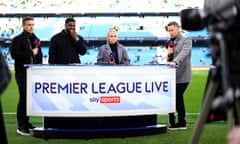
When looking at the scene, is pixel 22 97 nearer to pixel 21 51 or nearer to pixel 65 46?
pixel 21 51

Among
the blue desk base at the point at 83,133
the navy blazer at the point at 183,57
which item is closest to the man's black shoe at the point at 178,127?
the navy blazer at the point at 183,57

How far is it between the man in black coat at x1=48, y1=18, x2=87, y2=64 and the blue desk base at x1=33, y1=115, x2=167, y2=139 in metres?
1.06

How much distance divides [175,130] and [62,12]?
797 inches

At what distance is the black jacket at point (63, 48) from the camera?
6.72 meters

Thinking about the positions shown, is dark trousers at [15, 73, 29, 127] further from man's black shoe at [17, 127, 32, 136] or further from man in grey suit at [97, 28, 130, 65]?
man in grey suit at [97, 28, 130, 65]

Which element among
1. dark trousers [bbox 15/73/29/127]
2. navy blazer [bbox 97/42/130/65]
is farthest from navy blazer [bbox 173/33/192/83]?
dark trousers [bbox 15/73/29/127]

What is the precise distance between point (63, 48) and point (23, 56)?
60cm

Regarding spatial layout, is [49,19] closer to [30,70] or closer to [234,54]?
[30,70]

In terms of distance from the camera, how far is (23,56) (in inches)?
251

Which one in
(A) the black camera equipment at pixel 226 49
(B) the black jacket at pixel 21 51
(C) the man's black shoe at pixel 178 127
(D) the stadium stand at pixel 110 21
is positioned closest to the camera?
(A) the black camera equipment at pixel 226 49

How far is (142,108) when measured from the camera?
19.8 ft

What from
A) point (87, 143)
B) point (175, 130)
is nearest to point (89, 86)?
point (87, 143)

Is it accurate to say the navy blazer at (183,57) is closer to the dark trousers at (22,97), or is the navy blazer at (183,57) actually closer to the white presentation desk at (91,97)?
the white presentation desk at (91,97)

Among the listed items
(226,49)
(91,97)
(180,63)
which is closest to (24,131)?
(91,97)
